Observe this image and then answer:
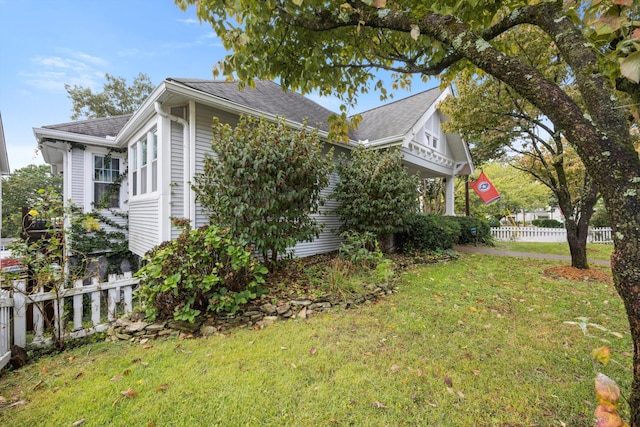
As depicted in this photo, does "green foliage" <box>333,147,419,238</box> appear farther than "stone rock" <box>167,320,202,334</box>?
Yes

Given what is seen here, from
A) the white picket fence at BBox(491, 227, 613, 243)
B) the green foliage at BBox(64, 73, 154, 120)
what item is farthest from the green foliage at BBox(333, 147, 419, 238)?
the green foliage at BBox(64, 73, 154, 120)

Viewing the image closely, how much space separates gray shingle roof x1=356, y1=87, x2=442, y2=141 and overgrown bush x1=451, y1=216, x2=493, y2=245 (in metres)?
4.60

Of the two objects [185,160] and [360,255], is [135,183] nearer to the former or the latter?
[185,160]

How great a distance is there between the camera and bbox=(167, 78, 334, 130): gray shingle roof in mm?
5727

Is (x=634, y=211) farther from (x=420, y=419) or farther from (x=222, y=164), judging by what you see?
(x=222, y=164)

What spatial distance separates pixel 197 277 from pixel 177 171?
10.2 feet

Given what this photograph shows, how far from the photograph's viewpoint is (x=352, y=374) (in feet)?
8.07

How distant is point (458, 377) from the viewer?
7.86 feet

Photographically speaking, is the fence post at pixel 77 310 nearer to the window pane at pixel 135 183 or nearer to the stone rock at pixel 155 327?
the stone rock at pixel 155 327

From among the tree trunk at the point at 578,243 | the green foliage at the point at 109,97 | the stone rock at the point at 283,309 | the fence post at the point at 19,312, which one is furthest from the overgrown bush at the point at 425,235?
the green foliage at the point at 109,97

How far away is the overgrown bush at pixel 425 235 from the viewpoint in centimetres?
805

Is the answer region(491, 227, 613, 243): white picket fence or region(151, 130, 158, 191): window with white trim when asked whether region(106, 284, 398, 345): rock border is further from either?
region(491, 227, 613, 243): white picket fence

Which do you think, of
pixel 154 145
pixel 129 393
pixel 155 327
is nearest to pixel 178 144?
pixel 154 145

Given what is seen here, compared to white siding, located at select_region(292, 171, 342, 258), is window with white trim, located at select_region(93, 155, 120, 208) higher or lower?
higher
